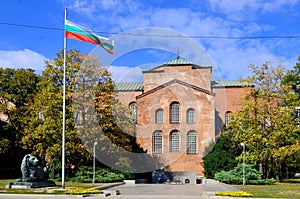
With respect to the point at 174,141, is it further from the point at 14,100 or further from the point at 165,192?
the point at 165,192

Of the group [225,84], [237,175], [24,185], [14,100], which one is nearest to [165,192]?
[24,185]

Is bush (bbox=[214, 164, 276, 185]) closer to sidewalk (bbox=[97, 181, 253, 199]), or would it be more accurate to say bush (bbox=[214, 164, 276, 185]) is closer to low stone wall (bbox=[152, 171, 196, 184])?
low stone wall (bbox=[152, 171, 196, 184])

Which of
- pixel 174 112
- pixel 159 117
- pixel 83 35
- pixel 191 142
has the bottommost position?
pixel 191 142

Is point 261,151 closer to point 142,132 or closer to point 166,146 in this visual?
point 166,146

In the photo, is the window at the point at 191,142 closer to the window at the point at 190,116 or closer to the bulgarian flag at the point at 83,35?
the window at the point at 190,116

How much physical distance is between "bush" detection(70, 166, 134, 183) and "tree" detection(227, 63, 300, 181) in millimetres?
12520

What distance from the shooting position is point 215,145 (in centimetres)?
4212

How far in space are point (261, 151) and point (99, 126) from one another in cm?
1607

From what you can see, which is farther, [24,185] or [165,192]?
[24,185]

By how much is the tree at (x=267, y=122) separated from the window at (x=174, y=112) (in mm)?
8314

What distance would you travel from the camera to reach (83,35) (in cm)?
2417

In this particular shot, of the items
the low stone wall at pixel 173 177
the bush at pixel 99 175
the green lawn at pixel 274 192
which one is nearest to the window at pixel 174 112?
the low stone wall at pixel 173 177

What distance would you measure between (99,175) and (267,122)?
17.8 m

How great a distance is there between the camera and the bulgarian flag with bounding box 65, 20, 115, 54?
23.6m
